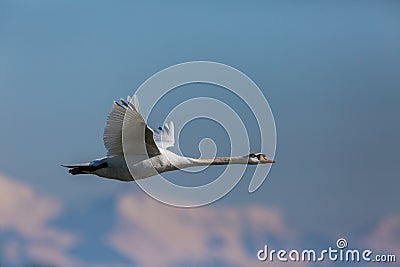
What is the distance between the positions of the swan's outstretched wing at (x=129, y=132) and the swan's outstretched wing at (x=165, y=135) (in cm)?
36

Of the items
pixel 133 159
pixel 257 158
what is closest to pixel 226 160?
pixel 257 158

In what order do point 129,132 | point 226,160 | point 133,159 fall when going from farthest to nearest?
point 226,160, point 133,159, point 129,132

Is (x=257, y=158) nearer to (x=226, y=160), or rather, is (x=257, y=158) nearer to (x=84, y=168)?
(x=226, y=160)

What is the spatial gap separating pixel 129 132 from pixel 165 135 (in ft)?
2.18

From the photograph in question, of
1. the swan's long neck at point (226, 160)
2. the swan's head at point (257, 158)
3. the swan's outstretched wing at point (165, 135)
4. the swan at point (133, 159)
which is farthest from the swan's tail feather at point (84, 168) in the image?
the swan's head at point (257, 158)

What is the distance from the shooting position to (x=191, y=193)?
4680mm

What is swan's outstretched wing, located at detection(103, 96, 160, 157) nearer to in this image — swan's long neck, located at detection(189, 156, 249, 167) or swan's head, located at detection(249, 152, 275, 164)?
swan's long neck, located at detection(189, 156, 249, 167)

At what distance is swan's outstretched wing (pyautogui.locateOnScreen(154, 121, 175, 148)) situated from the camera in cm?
475

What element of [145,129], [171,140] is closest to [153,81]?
[171,140]

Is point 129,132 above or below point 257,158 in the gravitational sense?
below

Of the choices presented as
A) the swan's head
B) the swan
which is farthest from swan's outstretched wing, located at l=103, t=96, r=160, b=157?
the swan's head

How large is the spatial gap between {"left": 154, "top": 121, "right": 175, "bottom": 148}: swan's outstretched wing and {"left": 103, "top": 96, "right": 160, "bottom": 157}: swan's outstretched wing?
358 millimetres

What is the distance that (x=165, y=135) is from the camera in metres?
4.80

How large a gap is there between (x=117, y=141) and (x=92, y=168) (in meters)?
0.23
